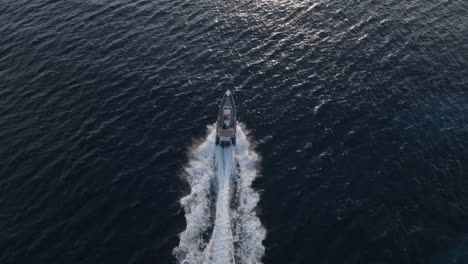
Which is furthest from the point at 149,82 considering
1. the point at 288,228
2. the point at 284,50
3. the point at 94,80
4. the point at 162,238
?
the point at 288,228

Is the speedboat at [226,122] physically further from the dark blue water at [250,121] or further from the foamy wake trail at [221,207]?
the dark blue water at [250,121]

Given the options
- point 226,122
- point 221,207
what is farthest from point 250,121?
point 221,207

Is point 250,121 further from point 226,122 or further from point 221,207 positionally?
point 221,207

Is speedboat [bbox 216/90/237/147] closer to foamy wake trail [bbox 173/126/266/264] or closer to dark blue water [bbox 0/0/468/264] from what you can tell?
foamy wake trail [bbox 173/126/266/264]

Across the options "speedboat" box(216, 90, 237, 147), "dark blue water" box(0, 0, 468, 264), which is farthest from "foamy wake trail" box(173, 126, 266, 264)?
"dark blue water" box(0, 0, 468, 264)

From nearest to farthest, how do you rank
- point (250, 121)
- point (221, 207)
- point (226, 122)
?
point (221, 207), point (226, 122), point (250, 121)
